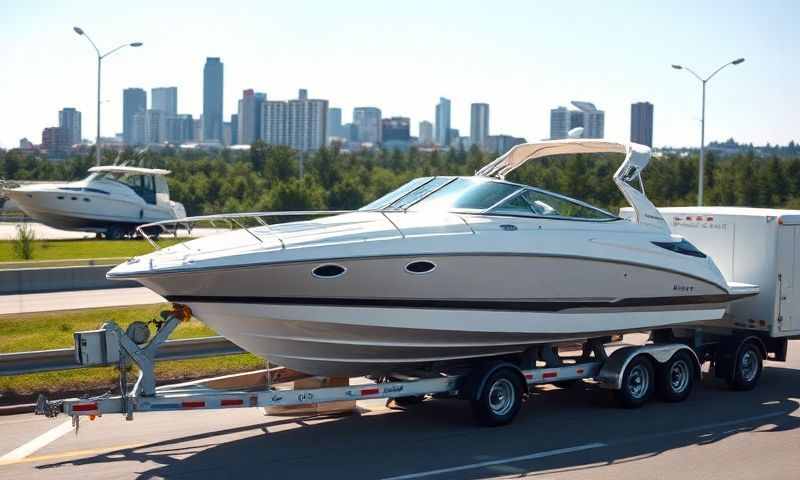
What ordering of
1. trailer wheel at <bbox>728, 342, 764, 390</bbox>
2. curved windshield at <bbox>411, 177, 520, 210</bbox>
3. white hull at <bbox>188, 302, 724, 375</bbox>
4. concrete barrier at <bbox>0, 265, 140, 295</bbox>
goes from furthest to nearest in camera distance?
1. concrete barrier at <bbox>0, 265, 140, 295</bbox>
2. trailer wheel at <bbox>728, 342, 764, 390</bbox>
3. curved windshield at <bbox>411, 177, 520, 210</bbox>
4. white hull at <bbox>188, 302, 724, 375</bbox>

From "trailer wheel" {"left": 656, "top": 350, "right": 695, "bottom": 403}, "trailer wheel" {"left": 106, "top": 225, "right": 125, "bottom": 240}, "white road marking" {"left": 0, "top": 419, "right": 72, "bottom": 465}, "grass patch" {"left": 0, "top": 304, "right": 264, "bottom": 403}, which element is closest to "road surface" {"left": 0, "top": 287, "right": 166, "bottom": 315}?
"grass patch" {"left": 0, "top": 304, "right": 264, "bottom": 403}

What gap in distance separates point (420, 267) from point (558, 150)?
4.80m

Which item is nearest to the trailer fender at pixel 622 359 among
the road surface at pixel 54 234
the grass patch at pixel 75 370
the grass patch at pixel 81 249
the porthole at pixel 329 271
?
the porthole at pixel 329 271

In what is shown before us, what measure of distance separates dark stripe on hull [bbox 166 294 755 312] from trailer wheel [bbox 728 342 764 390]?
84 cm

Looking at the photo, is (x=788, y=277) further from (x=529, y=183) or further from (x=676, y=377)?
(x=529, y=183)

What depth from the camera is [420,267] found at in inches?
447

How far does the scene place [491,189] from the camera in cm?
1272

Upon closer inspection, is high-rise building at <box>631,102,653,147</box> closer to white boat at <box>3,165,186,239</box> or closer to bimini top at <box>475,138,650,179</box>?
white boat at <box>3,165,186,239</box>

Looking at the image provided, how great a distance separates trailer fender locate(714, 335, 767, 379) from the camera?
14578 millimetres

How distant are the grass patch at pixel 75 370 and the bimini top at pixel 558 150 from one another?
444cm

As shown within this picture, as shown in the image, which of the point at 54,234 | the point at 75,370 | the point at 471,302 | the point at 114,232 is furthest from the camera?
the point at 54,234

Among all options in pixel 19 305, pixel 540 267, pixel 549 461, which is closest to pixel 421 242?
pixel 540 267

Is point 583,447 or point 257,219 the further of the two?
point 257,219

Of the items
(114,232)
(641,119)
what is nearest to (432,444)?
(114,232)
